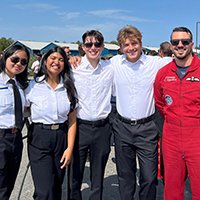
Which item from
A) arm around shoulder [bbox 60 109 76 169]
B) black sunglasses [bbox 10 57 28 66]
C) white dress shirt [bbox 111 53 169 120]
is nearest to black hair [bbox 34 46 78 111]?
arm around shoulder [bbox 60 109 76 169]

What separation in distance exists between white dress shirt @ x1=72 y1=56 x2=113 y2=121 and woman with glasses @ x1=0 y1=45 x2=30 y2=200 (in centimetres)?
71

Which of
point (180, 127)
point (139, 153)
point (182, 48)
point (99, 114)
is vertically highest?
point (182, 48)

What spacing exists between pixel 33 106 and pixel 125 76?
121cm

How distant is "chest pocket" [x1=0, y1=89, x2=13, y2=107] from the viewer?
2.51 m

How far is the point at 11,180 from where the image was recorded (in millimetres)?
2715

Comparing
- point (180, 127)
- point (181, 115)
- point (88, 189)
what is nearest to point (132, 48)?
point (181, 115)

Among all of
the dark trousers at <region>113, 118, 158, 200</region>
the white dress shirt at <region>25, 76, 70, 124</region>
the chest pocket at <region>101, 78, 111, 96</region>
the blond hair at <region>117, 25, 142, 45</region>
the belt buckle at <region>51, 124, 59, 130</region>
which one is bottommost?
the dark trousers at <region>113, 118, 158, 200</region>

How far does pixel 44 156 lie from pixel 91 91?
0.97 m

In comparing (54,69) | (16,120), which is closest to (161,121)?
(54,69)

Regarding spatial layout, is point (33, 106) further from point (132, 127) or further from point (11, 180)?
point (132, 127)

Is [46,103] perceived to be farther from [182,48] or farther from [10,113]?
[182,48]

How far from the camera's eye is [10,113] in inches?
101

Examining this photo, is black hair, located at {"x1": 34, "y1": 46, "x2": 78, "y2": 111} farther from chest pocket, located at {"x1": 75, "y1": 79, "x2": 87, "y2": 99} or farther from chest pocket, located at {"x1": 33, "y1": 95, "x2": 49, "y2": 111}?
chest pocket, located at {"x1": 33, "y1": 95, "x2": 49, "y2": 111}

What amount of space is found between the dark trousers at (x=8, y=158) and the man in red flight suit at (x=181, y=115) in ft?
5.55
